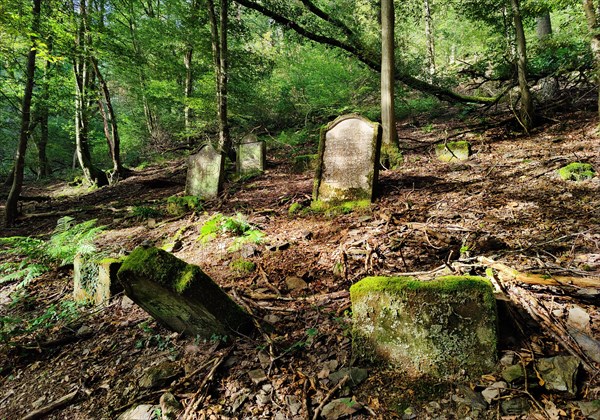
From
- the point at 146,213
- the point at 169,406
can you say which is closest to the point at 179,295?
the point at 169,406

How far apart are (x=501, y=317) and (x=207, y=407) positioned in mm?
1932

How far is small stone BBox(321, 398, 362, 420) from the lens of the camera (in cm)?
166

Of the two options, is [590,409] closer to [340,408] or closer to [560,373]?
[560,373]

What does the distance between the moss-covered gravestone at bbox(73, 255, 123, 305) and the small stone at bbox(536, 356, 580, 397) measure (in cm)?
378

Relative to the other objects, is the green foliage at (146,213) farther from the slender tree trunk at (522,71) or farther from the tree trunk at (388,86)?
the slender tree trunk at (522,71)

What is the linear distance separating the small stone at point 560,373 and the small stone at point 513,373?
0.28 feet

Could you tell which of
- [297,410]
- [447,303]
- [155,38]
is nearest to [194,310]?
[297,410]

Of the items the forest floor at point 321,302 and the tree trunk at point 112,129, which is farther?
the tree trunk at point 112,129

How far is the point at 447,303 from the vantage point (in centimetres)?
179

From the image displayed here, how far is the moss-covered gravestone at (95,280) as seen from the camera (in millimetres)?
3363

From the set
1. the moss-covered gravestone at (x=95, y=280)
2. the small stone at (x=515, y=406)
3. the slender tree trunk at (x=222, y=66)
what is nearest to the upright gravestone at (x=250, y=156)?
the slender tree trunk at (x=222, y=66)

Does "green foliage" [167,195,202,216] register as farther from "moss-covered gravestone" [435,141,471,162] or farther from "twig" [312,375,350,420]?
"moss-covered gravestone" [435,141,471,162]

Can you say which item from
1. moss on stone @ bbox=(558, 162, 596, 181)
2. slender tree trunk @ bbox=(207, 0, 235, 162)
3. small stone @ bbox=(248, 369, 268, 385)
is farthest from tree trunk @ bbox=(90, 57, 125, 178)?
moss on stone @ bbox=(558, 162, 596, 181)

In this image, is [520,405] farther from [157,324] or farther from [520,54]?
[520,54]
